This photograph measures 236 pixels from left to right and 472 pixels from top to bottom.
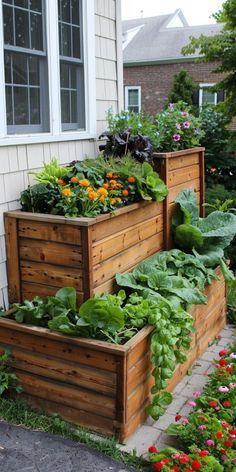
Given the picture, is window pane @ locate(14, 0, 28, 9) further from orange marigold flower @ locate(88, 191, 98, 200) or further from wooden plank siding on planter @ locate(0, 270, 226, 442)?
wooden plank siding on planter @ locate(0, 270, 226, 442)

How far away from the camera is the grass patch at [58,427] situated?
2783 millimetres

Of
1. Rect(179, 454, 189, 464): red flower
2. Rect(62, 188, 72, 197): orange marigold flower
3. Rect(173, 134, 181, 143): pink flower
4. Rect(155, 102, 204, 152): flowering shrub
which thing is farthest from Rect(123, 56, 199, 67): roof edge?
Rect(179, 454, 189, 464): red flower

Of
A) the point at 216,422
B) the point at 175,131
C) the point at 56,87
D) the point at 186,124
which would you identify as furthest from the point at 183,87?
the point at 216,422

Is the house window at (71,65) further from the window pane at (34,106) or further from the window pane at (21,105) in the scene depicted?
the window pane at (21,105)

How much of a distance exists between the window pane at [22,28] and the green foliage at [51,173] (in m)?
0.86

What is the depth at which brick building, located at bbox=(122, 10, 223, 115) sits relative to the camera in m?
20.1

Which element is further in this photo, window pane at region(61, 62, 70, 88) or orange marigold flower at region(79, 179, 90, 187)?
window pane at region(61, 62, 70, 88)

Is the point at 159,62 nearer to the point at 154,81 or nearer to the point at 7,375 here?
the point at 154,81

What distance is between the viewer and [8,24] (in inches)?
137

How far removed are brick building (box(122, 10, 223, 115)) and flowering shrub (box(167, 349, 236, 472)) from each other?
16917 millimetres

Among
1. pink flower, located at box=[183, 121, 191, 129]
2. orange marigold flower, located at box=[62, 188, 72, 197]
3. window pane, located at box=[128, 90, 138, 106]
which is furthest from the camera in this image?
window pane, located at box=[128, 90, 138, 106]

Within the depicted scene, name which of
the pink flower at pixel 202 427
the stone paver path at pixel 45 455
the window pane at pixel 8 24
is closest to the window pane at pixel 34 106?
the window pane at pixel 8 24

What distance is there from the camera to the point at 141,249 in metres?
3.95

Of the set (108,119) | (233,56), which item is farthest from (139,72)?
(108,119)
